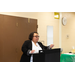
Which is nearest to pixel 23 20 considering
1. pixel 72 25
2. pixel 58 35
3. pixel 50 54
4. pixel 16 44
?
pixel 16 44

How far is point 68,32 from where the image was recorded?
5574mm

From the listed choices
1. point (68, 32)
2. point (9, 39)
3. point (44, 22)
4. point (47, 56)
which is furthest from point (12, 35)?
point (68, 32)

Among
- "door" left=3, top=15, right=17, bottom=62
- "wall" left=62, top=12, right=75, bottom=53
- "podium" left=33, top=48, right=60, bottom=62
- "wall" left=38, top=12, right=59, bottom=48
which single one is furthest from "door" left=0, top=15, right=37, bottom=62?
"wall" left=62, top=12, right=75, bottom=53

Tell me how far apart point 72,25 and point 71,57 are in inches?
85.9

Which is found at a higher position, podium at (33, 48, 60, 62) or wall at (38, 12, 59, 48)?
wall at (38, 12, 59, 48)

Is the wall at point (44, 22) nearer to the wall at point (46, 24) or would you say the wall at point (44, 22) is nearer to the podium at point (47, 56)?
the wall at point (46, 24)

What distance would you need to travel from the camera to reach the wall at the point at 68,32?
5324 mm

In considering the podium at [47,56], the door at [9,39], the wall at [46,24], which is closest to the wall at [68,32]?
the wall at [46,24]

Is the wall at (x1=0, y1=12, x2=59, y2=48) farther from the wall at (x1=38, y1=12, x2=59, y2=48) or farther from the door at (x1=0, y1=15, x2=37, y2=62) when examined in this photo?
the door at (x1=0, y1=15, x2=37, y2=62)

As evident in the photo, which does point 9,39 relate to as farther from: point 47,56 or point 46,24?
point 47,56

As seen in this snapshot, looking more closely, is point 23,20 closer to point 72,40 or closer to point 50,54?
point 50,54

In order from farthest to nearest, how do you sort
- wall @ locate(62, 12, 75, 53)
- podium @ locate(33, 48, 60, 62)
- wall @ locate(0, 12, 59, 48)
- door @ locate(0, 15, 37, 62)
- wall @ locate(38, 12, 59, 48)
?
wall @ locate(62, 12, 75, 53), wall @ locate(38, 12, 59, 48), wall @ locate(0, 12, 59, 48), door @ locate(0, 15, 37, 62), podium @ locate(33, 48, 60, 62)

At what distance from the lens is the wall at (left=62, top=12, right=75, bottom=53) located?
5324mm

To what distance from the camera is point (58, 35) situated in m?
5.02
